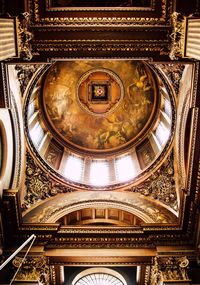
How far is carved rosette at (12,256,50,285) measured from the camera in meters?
11.4

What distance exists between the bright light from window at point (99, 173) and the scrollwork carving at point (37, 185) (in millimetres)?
1672

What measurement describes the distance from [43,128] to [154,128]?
5869 mm

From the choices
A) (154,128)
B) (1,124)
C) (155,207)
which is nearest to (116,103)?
(154,128)

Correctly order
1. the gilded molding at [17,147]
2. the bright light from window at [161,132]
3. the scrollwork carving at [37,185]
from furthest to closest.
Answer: the bright light from window at [161,132] < the scrollwork carving at [37,185] < the gilded molding at [17,147]

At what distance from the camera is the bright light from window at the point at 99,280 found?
43.2 ft

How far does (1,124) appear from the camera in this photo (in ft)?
40.5

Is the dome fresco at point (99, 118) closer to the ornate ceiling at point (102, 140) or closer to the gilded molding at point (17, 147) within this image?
the ornate ceiling at point (102, 140)

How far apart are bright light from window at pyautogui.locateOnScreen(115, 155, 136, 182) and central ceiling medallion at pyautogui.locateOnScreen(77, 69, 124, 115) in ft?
12.1

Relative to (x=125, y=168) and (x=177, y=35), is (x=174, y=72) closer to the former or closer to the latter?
(x=177, y=35)

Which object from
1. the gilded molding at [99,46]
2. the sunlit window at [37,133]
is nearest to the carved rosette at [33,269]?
the gilded molding at [99,46]

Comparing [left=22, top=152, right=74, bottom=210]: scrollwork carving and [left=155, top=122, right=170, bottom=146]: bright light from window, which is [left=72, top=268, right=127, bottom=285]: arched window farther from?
[left=155, top=122, right=170, bottom=146]: bright light from window

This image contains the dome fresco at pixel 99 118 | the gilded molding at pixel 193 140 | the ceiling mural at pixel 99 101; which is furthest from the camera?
the ceiling mural at pixel 99 101

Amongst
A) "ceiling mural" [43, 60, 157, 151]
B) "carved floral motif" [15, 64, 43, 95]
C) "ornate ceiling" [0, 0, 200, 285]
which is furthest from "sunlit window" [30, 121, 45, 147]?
"carved floral motif" [15, 64, 43, 95]

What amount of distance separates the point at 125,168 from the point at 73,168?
260 cm
